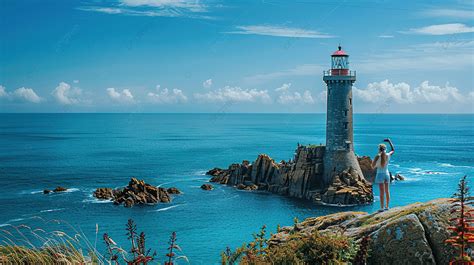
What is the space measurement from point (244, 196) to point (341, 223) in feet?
159

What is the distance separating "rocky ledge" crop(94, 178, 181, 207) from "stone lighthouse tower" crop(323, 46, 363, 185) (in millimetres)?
22012

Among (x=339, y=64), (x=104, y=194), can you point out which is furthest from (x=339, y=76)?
(x=104, y=194)

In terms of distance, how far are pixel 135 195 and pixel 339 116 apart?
2760 centimetres

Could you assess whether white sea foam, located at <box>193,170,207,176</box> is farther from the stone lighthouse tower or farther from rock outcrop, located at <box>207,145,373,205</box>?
the stone lighthouse tower

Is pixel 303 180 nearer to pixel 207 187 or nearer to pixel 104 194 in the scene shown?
pixel 207 187

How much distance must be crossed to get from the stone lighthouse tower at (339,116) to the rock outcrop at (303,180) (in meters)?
1.42

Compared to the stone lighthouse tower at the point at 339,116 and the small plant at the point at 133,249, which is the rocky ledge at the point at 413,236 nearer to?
the small plant at the point at 133,249

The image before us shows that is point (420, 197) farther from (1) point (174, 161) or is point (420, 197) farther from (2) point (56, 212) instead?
(1) point (174, 161)

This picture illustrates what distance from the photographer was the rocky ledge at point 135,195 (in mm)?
54719

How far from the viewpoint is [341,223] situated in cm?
1187

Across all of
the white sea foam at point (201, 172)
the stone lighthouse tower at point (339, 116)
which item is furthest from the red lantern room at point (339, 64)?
the white sea foam at point (201, 172)

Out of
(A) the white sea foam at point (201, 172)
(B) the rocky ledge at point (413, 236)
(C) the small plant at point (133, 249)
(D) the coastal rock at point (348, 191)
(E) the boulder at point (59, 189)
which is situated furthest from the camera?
(A) the white sea foam at point (201, 172)

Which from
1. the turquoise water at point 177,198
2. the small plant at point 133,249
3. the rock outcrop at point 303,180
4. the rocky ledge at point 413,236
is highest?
the small plant at point 133,249

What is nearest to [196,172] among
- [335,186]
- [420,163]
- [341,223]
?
[335,186]
